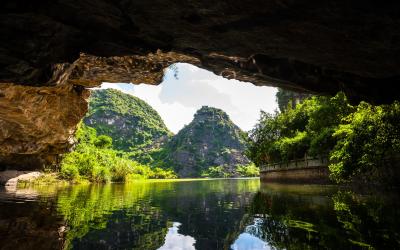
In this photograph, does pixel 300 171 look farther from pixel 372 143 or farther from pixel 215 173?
pixel 215 173

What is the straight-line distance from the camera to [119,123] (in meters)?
178

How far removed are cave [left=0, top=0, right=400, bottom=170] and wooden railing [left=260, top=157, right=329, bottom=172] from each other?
20.2m

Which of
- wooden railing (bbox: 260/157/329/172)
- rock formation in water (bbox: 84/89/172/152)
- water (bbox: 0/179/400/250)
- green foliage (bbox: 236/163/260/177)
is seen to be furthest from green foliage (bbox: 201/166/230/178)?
water (bbox: 0/179/400/250)

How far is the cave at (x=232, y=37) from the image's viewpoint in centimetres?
612

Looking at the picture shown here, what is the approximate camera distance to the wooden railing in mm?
30297

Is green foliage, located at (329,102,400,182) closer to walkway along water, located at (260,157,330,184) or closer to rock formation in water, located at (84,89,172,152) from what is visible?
walkway along water, located at (260,157,330,184)

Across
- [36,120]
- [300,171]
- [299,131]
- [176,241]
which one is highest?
[299,131]

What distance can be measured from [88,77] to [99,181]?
4005 centimetres

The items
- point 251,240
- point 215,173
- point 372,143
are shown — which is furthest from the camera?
point 215,173

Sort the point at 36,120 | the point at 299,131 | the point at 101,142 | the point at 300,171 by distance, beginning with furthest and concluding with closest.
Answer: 1. the point at 101,142
2. the point at 299,131
3. the point at 300,171
4. the point at 36,120

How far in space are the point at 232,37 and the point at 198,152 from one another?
566ft

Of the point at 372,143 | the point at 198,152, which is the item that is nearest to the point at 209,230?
the point at 372,143

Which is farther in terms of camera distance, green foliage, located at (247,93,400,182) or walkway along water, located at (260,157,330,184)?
walkway along water, located at (260,157,330,184)

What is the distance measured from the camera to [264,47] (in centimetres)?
796
